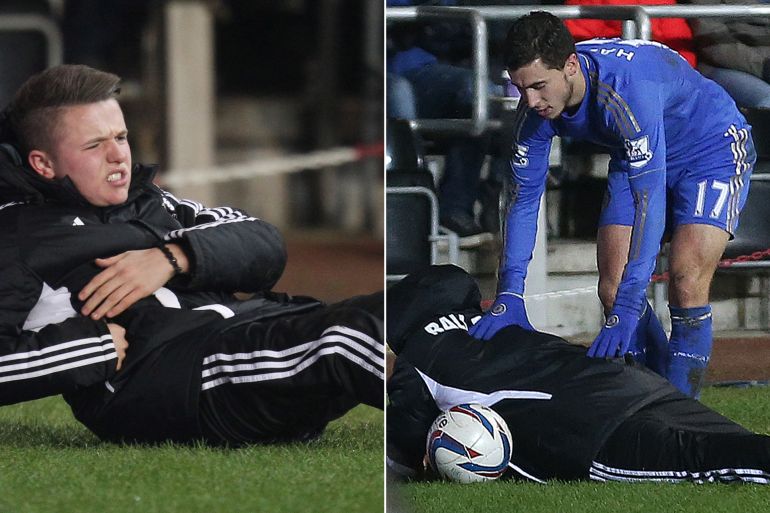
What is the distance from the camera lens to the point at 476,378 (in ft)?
9.59

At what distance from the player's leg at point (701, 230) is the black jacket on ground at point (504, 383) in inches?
3.4

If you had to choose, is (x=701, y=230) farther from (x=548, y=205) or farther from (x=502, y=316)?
(x=502, y=316)

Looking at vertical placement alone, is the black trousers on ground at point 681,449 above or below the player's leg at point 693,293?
below

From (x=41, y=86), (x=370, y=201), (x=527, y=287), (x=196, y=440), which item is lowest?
(x=196, y=440)

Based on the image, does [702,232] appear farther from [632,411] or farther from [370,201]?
[370,201]

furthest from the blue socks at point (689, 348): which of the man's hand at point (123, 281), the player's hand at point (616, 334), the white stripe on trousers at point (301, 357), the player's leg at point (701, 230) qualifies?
the man's hand at point (123, 281)

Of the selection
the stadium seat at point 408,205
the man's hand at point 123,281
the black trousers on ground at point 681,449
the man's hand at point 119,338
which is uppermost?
the stadium seat at point 408,205

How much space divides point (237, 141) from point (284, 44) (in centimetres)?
23

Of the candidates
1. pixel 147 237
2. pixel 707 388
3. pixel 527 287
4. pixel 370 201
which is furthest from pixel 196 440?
pixel 707 388

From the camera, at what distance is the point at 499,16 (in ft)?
9.29

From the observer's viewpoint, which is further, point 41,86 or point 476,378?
point 476,378

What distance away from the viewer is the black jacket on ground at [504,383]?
9.41 ft

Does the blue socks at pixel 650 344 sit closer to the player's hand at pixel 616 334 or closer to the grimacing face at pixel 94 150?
the player's hand at pixel 616 334

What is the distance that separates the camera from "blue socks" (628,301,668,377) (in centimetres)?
290
